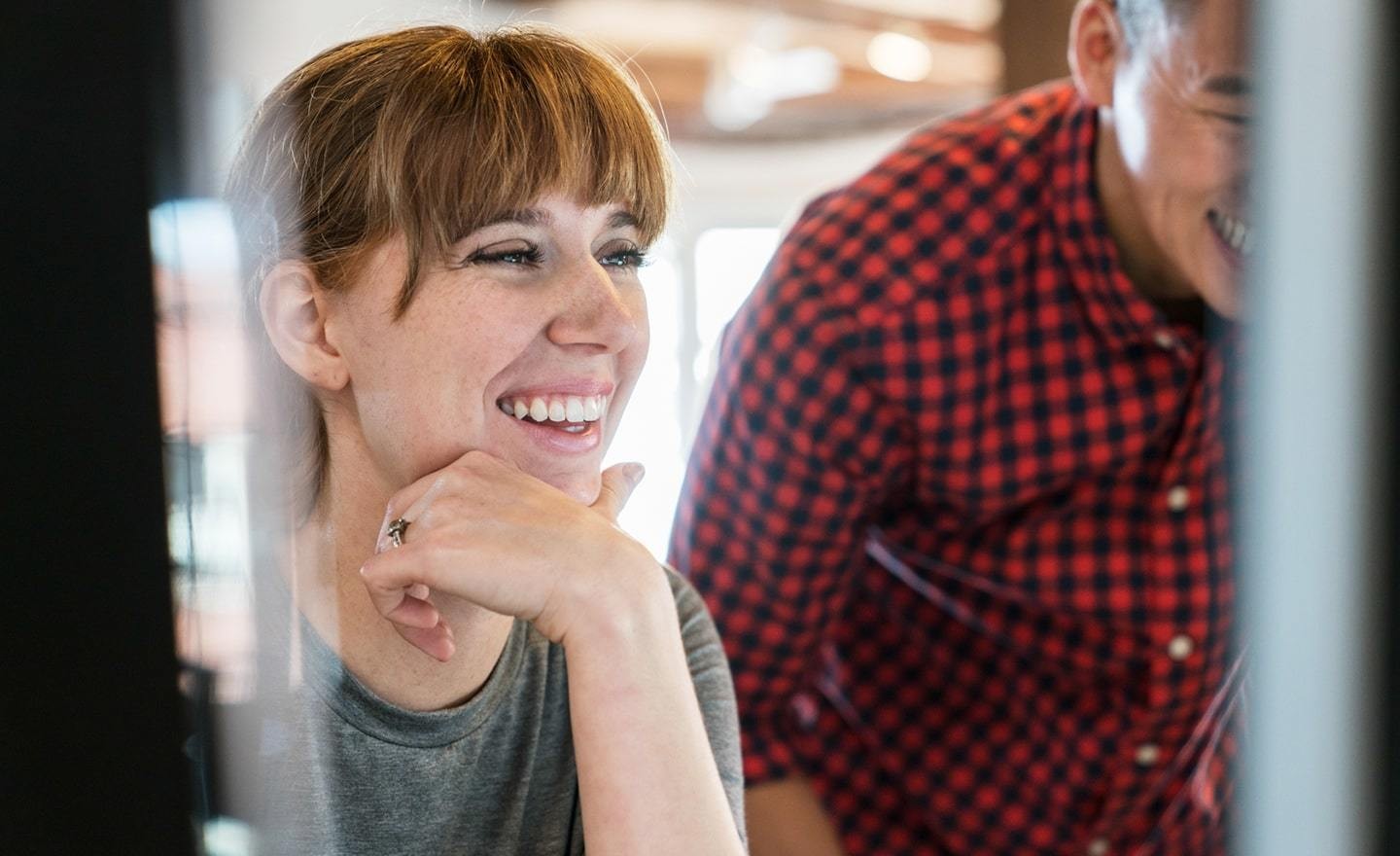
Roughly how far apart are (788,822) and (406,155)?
1.23 ft

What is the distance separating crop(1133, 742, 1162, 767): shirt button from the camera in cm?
56

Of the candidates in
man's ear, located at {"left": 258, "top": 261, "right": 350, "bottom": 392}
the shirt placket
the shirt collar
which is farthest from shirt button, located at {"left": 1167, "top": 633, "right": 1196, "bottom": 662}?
man's ear, located at {"left": 258, "top": 261, "right": 350, "bottom": 392}

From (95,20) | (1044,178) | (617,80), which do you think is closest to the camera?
(95,20)

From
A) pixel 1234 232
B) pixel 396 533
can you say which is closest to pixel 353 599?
pixel 396 533

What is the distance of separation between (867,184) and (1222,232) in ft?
1.07

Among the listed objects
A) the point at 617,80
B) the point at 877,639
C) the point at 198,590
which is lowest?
the point at 877,639

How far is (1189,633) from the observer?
1.69 ft

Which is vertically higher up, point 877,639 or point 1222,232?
point 1222,232

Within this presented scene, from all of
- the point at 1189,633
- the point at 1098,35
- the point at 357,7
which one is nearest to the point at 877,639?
the point at 1189,633

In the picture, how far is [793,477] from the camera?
729 millimetres

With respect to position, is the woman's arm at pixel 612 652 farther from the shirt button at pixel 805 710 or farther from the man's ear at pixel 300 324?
the shirt button at pixel 805 710

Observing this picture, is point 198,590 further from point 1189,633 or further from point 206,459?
point 1189,633

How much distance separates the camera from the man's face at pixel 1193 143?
1.31 feet

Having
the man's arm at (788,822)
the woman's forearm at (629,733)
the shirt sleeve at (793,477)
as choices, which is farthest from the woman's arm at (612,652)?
the shirt sleeve at (793,477)
